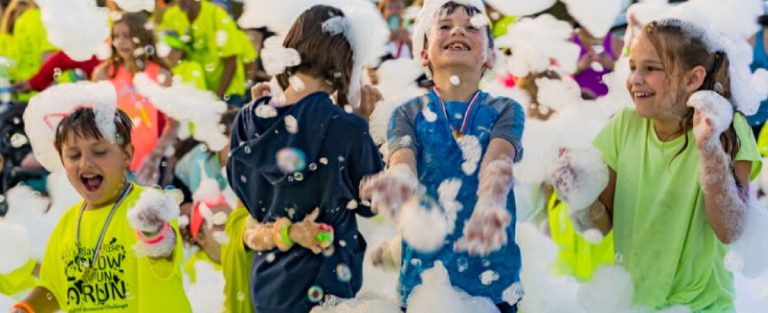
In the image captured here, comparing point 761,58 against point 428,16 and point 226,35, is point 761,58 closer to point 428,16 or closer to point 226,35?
point 428,16

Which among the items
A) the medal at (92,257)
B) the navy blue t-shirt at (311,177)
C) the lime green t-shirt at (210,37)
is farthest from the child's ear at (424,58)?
the lime green t-shirt at (210,37)

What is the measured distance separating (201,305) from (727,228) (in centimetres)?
171

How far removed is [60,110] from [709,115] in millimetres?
1772

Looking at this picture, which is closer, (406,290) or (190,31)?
(406,290)

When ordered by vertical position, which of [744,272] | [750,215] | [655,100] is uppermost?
[655,100]

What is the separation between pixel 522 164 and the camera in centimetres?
320

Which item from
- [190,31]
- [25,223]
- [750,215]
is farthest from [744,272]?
[190,31]

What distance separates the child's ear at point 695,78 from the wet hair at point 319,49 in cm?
86

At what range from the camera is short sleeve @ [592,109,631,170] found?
3.05 metres

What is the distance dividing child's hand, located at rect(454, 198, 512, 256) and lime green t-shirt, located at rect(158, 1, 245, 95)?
266 cm

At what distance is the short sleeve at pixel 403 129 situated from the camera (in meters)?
2.82

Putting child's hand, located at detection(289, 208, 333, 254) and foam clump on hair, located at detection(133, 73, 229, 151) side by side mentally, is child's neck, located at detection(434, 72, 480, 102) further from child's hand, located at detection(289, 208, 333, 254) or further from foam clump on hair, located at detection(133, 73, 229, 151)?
foam clump on hair, located at detection(133, 73, 229, 151)

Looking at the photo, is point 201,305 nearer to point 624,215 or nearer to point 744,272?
point 624,215

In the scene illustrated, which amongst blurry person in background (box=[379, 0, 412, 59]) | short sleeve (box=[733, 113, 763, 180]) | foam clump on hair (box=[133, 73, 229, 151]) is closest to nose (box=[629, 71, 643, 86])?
short sleeve (box=[733, 113, 763, 180])
